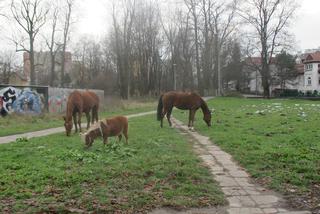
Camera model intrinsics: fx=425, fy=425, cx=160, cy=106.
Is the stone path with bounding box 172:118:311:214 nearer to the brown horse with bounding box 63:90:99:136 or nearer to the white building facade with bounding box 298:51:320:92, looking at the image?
the brown horse with bounding box 63:90:99:136

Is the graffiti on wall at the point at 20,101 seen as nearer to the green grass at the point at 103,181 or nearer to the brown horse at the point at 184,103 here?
the brown horse at the point at 184,103

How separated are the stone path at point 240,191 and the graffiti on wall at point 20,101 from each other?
18125mm

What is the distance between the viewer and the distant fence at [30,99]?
85.5 ft

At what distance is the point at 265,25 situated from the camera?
6731 centimetres

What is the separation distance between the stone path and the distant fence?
59.9 ft

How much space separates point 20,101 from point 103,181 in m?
21.2

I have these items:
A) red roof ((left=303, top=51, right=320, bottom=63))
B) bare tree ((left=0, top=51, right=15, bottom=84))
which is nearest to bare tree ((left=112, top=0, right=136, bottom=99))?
bare tree ((left=0, top=51, right=15, bottom=84))

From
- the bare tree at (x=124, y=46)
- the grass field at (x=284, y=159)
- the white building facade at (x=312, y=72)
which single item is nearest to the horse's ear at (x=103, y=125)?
the grass field at (x=284, y=159)

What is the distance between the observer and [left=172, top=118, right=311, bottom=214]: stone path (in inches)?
256

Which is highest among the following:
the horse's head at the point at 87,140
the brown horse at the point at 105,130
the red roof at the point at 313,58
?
the red roof at the point at 313,58

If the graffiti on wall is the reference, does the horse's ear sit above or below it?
below

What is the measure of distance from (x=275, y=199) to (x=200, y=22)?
65092 mm

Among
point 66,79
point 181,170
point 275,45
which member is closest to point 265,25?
point 275,45

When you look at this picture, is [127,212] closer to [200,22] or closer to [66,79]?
[200,22]
